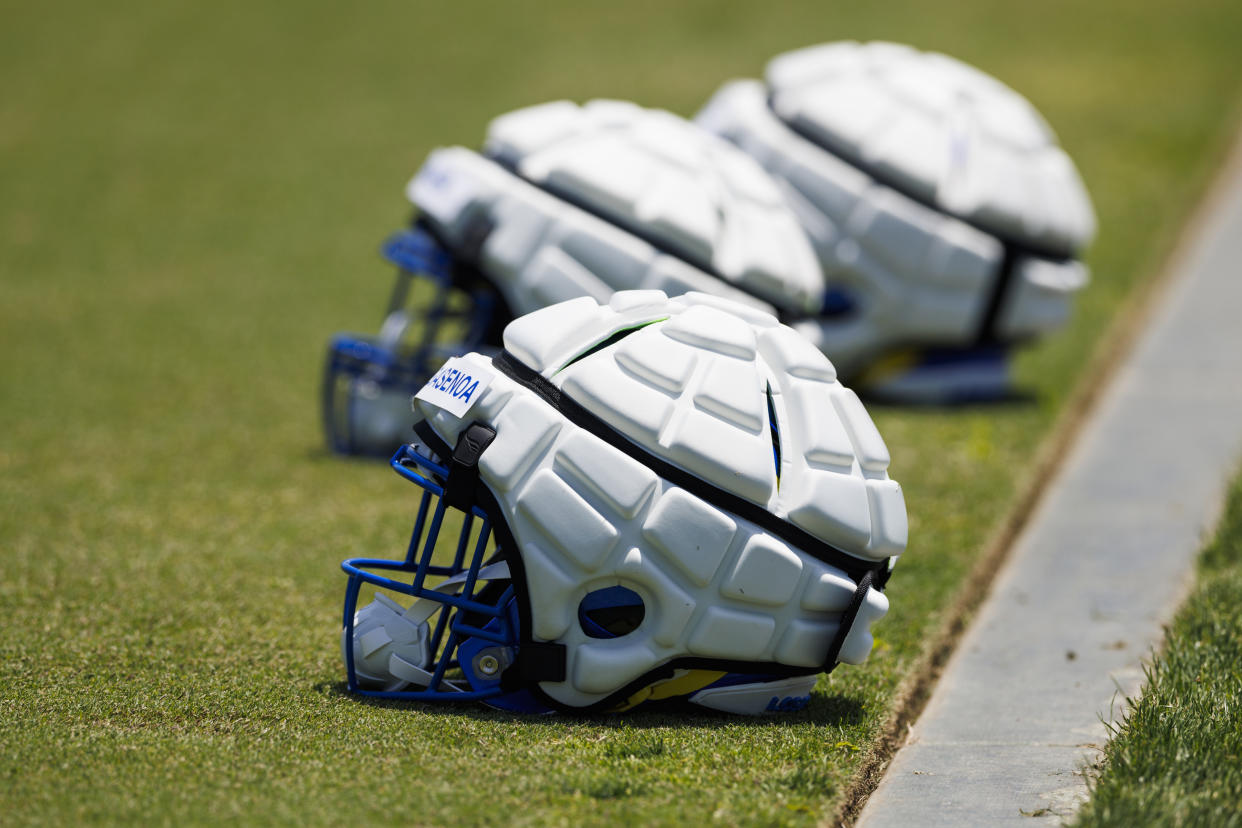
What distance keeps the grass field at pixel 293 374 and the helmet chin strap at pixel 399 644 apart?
0.38 feet

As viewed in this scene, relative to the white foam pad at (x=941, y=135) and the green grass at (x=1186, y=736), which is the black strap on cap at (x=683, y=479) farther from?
the white foam pad at (x=941, y=135)

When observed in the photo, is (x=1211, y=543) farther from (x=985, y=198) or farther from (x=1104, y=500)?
(x=985, y=198)

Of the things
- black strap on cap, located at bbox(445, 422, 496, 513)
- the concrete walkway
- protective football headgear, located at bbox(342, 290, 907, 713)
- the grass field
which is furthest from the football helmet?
black strap on cap, located at bbox(445, 422, 496, 513)

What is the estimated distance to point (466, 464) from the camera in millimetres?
3365

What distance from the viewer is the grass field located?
3182mm

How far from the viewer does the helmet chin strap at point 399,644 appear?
11.9ft

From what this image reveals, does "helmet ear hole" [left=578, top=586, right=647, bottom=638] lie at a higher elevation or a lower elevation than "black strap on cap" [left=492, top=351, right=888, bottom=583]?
lower

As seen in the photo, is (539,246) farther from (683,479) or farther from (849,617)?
(849,617)

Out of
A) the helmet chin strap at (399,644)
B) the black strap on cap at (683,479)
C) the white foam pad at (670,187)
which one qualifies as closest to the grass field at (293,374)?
the helmet chin strap at (399,644)

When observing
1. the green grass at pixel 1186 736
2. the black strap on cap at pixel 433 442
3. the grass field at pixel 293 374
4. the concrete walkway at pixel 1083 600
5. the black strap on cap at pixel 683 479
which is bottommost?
the grass field at pixel 293 374

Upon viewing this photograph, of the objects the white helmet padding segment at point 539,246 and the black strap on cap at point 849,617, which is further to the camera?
the white helmet padding segment at point 539,246

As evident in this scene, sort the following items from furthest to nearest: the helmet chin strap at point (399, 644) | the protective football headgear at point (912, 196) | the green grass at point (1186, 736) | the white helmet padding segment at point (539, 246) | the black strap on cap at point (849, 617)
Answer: the protective football headgear at point (912, 196)
the white helmet padding segment at point (539, 246)
the helmet chin strap at point (399, 644)
the black strap on cap at point (849, 617)
the green grass at point (1186, 736)

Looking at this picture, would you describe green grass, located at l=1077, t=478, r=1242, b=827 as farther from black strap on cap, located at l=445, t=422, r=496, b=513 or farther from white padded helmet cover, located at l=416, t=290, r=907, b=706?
black strap on cap, located at l=445, t=422, r=496, b=513

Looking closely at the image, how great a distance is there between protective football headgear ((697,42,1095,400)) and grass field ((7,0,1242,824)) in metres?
0.51
